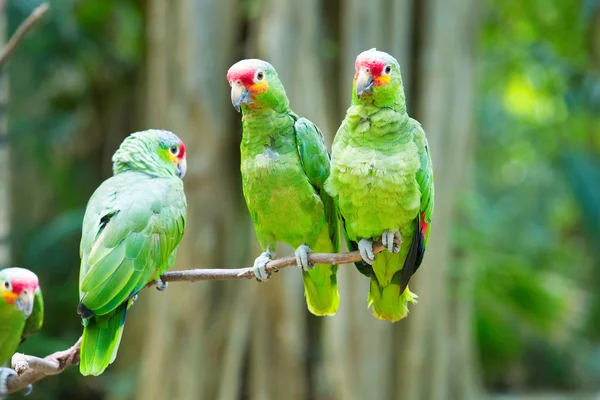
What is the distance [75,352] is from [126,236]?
229mm

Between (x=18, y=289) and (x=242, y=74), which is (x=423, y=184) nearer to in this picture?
(x=242, y=74)

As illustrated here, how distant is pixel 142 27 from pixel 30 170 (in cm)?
116

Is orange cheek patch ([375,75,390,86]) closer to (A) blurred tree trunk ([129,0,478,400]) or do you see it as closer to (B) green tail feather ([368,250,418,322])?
(B) green tail feather ([368,250,418,322])

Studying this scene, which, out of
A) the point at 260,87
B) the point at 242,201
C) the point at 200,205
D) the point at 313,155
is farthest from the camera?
the point at 242,201

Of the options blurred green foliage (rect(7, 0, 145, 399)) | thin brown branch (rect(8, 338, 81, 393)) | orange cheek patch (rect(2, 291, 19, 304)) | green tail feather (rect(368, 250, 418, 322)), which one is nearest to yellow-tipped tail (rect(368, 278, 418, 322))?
green tail feather (rect(368, 250, 418, 322))

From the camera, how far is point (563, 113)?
206 inches

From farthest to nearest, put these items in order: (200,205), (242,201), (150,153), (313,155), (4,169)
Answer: (4,169)
(242,201)
(200,205)
(150,153)
(313,155)

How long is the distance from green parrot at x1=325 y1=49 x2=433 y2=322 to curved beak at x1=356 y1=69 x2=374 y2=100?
0.02m

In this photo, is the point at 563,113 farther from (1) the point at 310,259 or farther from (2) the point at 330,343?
(1) the point at 310,259

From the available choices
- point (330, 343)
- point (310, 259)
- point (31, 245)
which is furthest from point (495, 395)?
point (310, 259)

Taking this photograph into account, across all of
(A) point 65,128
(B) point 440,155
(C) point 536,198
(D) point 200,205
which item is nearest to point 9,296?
(D) point 200,205

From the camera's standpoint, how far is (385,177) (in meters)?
1.21

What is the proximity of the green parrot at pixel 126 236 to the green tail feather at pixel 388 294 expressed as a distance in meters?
0.40

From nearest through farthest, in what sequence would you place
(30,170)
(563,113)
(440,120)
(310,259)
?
(310,259) < (440,120) < (30,170) < (563,113)
